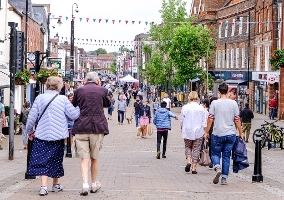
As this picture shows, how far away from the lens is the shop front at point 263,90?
4824 centimetres

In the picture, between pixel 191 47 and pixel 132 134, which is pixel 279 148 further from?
pixel 191 47

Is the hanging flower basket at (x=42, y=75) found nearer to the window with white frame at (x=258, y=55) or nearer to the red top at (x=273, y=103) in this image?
the red top at (x=273, y=103)

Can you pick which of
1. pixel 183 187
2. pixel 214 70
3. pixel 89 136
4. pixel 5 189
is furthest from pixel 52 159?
pixel 214 70

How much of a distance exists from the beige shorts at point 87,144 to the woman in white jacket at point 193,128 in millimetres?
4392

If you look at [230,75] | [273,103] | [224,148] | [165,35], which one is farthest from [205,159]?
[165,35]

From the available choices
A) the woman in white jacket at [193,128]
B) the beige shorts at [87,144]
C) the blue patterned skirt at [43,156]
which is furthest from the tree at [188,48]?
the blue patterned skirt at [43,156]

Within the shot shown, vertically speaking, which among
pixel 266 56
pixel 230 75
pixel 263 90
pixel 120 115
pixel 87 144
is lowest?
pixel 120 115

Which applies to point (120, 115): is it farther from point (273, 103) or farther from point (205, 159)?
point (205, 159)

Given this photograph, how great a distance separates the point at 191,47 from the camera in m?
59.6

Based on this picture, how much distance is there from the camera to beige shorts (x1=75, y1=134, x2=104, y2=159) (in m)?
10.5

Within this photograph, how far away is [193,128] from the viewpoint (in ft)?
48.0

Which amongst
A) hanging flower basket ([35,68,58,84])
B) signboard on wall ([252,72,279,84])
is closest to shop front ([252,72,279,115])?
signboard on wall ([252,72,279,84])

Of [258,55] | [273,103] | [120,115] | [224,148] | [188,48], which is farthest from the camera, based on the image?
[188,48]

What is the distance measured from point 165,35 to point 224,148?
185 ft
